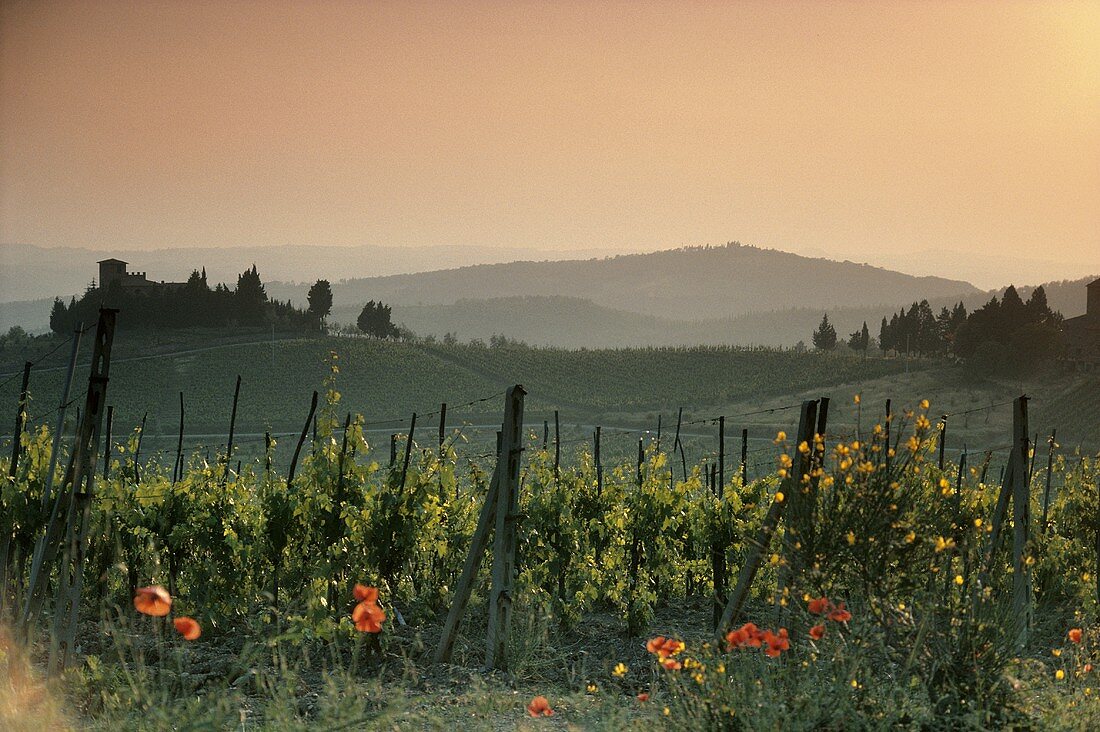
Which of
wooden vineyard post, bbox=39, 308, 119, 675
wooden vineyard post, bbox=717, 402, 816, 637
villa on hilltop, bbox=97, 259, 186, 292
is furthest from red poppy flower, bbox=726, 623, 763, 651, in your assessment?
villa on hilltop, bbox=97, 259, 186, 292

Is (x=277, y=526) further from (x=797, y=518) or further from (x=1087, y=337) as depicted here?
(x=1087, y=337)

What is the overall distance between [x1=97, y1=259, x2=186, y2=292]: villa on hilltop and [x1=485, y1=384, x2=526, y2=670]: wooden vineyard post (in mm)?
63380

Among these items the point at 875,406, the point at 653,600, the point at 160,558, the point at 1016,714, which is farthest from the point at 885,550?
the point at 875,406

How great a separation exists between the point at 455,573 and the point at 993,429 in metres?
39.8

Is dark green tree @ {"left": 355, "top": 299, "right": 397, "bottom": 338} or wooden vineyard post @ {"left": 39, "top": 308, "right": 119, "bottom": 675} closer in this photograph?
wooden vineyard post @ {"left": 39, "top": 308, "right": 119, "bottom": 675}

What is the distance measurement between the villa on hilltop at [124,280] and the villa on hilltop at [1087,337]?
54.9 meters

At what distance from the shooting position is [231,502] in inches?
282

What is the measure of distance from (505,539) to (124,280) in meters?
71.6

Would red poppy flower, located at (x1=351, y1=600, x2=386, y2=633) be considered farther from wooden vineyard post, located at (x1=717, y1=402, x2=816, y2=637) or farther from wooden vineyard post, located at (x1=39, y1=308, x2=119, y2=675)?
wooden vineyard post, located at (x1=39, y1=308, x2=119, y2=675)

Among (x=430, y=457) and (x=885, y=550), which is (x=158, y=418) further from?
(x=885, y=550)

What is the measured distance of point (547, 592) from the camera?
7281 millimetres

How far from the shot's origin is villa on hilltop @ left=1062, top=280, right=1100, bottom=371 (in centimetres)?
5350

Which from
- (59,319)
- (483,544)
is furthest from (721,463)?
(59,319)

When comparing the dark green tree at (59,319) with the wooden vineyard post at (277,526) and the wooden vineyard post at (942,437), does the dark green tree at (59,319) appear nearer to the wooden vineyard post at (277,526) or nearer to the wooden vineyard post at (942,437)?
the wooden vineyard post at (942,437)
